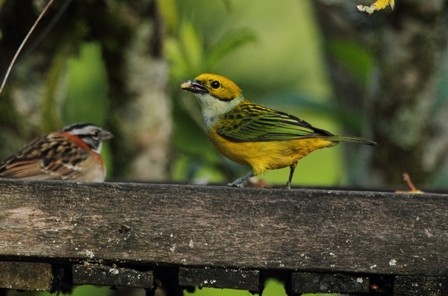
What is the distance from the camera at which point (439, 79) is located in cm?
625

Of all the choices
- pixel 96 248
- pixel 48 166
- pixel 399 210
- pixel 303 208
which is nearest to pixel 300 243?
pixel 303 208

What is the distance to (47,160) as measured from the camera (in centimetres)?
559

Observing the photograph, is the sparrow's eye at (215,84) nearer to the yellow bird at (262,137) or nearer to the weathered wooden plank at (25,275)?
the yellow bird at (262,137)

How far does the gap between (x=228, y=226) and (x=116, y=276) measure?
0.41 meters

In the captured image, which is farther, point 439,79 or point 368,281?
point 439,79

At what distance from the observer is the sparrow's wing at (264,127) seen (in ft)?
13.9

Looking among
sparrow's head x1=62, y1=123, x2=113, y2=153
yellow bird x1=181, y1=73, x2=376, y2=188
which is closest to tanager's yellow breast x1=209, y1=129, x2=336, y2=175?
yellow bird x1=181, y1=73, x2=376, y2=188

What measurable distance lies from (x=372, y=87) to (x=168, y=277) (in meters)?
2.91

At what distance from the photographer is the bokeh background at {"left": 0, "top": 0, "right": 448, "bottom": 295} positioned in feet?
18.1

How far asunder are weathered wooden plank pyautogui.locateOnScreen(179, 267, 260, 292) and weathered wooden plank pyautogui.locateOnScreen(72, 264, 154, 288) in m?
0.14

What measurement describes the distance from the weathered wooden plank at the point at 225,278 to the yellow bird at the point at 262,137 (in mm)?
663

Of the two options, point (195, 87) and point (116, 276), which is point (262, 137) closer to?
point (195, 87)

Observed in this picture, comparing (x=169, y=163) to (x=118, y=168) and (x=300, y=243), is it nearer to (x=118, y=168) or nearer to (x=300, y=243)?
(x=118, y=168)

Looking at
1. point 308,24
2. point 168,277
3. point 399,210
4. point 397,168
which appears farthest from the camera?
point 308,24
